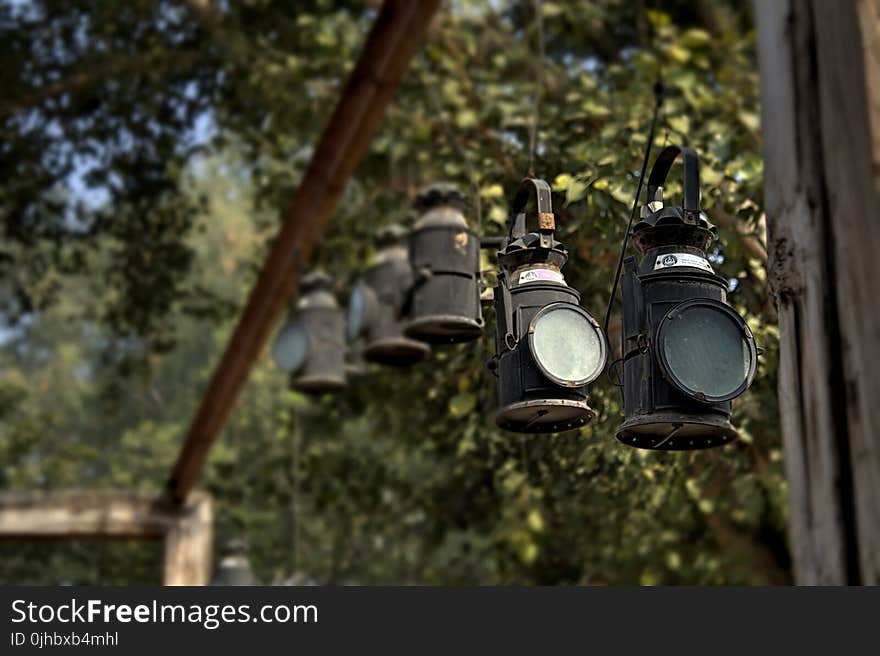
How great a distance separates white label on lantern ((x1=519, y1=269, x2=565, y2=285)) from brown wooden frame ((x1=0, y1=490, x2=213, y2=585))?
696cm

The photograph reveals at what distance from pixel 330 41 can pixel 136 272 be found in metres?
3.15

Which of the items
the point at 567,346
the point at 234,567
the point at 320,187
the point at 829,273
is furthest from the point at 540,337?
the point at 234,567

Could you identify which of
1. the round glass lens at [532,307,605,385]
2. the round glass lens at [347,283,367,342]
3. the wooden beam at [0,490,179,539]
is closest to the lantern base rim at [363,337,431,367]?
the round glass lens at [347,283,367,342]

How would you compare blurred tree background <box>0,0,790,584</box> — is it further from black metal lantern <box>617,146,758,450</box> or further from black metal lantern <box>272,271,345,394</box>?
black metal lantern <box>617,146,758,450</box>

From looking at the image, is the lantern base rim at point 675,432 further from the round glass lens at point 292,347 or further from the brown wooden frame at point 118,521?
the brown wooden frame at point 118,521

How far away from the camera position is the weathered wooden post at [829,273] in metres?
1.76

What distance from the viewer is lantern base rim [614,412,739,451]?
270 centimetres

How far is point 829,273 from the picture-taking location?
6.12ft

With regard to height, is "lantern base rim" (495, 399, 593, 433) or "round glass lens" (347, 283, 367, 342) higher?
"round glass lens" (347, 283, 367, 342)

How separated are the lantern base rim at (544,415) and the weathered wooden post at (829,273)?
97cm

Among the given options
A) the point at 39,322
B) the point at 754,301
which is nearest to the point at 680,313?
the point at 754,301

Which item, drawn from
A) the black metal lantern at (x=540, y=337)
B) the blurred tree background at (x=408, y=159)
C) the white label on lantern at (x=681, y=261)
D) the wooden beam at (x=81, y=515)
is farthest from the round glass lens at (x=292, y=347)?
the white label on lantern at (x=681, y=261)

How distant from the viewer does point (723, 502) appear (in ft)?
24.2

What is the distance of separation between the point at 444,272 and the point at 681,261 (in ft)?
5.29
